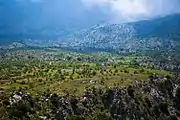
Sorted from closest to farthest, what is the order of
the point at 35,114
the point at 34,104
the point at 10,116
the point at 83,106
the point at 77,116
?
the point at 10,116 → the point at 35,114 → the point at 34,104 → the point at 77,116 → the point at 83,106

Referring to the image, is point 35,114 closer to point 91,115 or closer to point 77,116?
point 77,116

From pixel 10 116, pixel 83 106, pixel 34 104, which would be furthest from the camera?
pixel 83 106

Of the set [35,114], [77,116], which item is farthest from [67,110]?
[35,114]

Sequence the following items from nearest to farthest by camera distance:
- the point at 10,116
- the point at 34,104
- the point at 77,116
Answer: the point at 10,116
the point at 34,104
the point at 77,116

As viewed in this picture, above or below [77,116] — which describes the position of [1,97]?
above

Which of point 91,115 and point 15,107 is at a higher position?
point 15,107

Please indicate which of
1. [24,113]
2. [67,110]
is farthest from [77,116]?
[24,113]

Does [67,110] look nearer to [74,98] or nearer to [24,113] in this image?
[74,98]

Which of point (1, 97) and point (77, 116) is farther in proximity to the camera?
point (77, 116)

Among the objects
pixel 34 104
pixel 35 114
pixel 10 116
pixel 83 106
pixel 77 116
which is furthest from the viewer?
pixel 83 106
